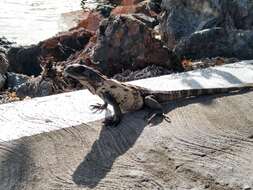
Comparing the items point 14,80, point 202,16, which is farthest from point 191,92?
point 14,80

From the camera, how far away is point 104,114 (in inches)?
220

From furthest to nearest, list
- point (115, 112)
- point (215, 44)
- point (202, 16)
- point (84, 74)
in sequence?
point (202, 16) < point (215, 44) < point (115, 112) < point (84, 74)

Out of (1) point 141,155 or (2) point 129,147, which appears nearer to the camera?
(1) point 141,155

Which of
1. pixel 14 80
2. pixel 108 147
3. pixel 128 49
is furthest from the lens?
pixel 14 80

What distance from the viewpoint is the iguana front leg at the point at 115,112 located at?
5355mm

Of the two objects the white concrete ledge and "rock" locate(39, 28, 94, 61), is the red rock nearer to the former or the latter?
"rock" locate(39, 28, 94, 61)

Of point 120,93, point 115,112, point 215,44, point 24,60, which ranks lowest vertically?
point 24,60

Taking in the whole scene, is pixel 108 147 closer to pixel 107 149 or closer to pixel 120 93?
pixel 107 149

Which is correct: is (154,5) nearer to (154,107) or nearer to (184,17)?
(184,17)

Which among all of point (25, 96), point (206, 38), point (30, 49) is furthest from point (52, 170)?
point (30, 49)

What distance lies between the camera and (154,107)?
5684 millimetres

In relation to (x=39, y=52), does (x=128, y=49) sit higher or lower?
higher

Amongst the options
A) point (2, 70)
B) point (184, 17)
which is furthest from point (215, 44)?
point (2, 70)

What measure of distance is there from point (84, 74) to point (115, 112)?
446mm
